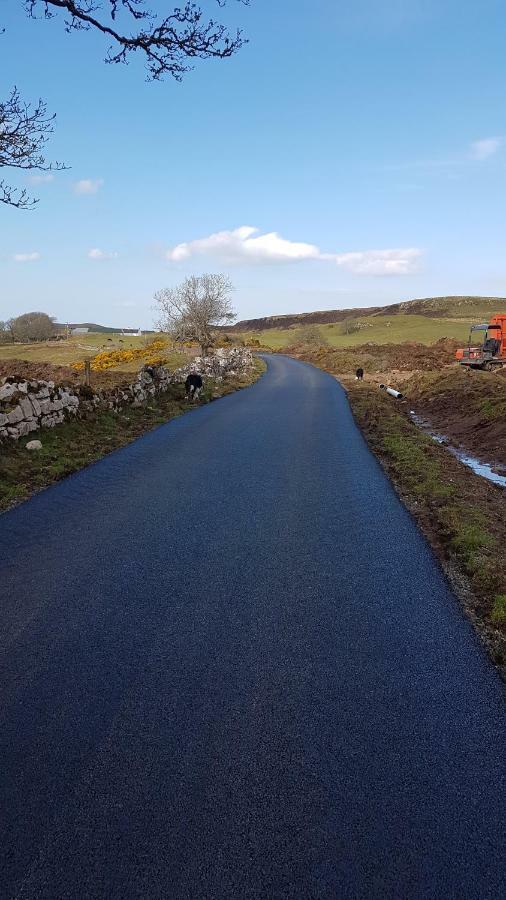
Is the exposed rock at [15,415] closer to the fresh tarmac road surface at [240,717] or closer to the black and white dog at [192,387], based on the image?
the fresh tarmac road surface at [240,717]

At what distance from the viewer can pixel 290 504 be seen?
799 cm

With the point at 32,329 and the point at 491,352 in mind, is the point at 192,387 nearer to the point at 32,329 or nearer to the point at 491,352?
the point at 491,352

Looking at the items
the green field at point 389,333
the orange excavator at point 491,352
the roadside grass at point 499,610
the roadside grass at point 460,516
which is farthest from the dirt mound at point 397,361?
the roadside grass at point 499,610

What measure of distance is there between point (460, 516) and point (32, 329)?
78789mm

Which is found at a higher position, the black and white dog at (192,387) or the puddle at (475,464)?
the black and white dog at (192,387)

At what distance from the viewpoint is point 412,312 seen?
139625 mm

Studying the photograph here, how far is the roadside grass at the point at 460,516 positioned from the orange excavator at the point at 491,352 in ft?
71.5

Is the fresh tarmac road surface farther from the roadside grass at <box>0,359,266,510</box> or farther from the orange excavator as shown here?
the orange excavator

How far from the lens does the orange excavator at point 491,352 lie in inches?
1316

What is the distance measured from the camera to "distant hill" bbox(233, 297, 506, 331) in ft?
413

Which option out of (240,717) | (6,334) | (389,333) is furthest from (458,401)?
(389,333)

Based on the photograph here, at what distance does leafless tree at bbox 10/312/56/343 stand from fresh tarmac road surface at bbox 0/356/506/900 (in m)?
75.3

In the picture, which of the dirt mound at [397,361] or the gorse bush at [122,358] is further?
the gorse bush at [122,358]

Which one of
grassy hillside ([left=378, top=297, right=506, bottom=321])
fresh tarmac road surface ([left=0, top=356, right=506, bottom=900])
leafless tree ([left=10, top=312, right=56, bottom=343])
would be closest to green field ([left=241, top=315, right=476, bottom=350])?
grassy hillside ([left=378, top=297, right=506, bottom=321])
